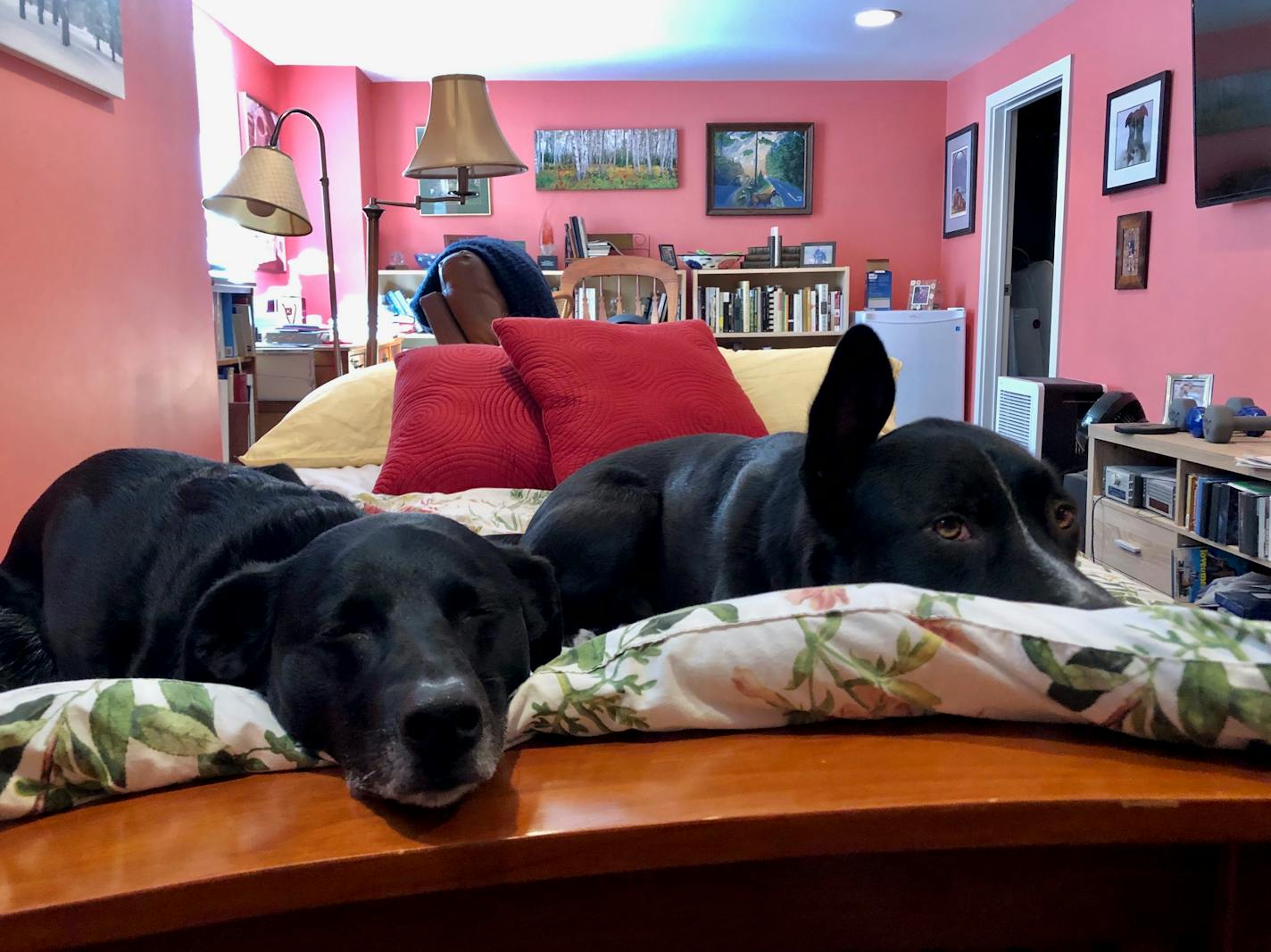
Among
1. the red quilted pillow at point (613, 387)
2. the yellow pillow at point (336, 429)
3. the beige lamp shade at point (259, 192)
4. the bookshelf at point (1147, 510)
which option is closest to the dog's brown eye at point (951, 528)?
the red quilted pillow at point (613, 387)

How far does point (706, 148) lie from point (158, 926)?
7143 millimetres

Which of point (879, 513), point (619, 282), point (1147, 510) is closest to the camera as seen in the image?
point (879, 513)

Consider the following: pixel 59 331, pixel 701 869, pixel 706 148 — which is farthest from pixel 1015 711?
pixel 706 148

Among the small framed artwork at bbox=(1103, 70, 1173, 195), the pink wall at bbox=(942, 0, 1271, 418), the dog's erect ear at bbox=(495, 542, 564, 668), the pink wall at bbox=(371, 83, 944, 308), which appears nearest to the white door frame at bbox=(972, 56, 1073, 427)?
the pink wall at bbox=(942, 0, 1271, 418)

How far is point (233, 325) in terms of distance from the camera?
475 centimetres

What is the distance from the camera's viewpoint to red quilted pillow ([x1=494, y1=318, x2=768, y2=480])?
208cm

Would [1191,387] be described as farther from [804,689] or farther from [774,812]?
[774,812]

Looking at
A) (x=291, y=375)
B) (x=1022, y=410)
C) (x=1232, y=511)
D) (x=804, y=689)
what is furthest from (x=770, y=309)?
(x=804, y=689)

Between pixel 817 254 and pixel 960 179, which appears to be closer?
pixel 960 179

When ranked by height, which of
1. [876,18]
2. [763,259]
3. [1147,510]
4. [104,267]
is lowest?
[1147,510]

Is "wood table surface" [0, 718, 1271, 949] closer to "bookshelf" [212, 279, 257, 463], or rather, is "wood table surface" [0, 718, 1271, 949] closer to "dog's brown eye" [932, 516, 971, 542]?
"dog's brown eye" [932, 516, 971, 542]

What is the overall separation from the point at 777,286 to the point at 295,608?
6594mm

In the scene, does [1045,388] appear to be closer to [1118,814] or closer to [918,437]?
[918,437]

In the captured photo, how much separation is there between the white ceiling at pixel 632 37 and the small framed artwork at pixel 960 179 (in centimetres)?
50
